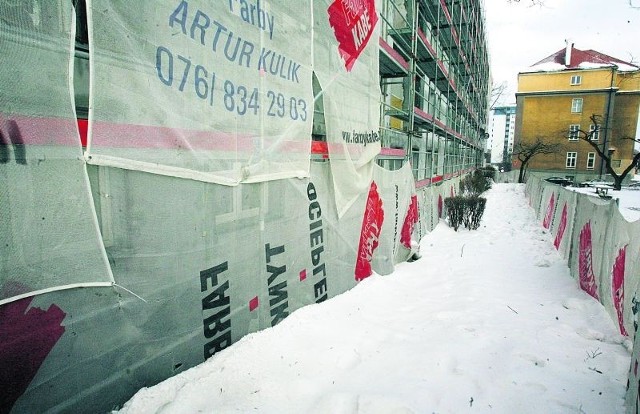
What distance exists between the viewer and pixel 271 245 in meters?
2.94

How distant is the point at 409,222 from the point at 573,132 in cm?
4154

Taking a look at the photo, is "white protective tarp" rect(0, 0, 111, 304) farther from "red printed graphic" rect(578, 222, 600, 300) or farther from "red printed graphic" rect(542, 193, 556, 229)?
"red printed graphic" rect(542, 193, 556, 229)

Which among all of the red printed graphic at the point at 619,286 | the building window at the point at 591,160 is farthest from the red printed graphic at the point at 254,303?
the building window at the point at 591,160

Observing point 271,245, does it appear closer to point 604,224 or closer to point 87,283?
point 87,283

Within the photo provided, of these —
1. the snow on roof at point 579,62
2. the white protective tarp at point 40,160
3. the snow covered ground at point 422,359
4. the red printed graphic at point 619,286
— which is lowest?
the snow covered ground at point 422,359

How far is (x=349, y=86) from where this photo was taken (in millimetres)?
4137

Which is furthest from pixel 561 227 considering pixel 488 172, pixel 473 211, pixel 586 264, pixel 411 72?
pixel 488 172

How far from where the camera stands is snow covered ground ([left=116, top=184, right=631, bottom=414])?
218 centimetres

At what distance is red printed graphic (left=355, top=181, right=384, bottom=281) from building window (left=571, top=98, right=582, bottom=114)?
45.5m

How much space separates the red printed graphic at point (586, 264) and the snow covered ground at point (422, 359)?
0.49ft

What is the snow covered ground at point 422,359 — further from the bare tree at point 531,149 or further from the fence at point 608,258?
the bare tree at point 531,149

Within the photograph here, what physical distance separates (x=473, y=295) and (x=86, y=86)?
14.7 feet

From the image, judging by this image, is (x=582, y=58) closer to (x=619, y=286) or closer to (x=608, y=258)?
(x=608, y=258)

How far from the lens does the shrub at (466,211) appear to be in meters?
9.14
